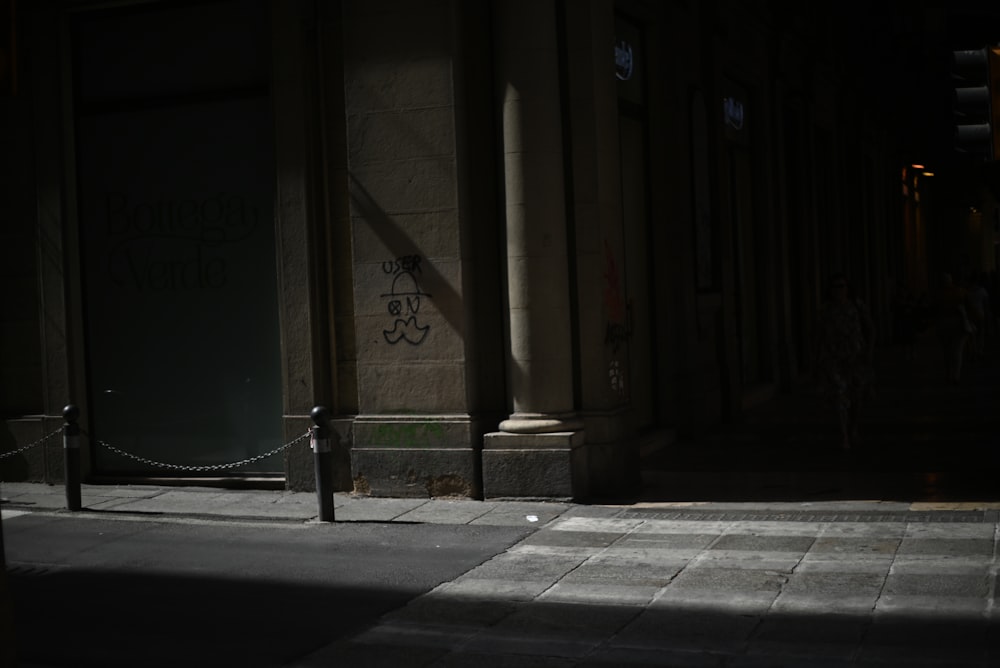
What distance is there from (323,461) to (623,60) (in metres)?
6.23

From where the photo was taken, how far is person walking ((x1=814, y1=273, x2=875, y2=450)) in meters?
14.6

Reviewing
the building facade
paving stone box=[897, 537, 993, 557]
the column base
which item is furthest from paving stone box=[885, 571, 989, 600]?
the building facade

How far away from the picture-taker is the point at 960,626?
720cm

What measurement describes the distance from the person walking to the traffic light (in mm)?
4700

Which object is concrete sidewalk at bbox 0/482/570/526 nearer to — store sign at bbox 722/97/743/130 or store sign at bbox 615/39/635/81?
store sign at bbox 615/39/635/81

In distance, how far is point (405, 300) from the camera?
1220cm

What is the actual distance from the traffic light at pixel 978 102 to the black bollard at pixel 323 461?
533 cm

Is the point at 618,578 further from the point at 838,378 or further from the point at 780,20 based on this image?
the point at 780,20

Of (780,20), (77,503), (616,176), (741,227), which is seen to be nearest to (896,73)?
(780,20)

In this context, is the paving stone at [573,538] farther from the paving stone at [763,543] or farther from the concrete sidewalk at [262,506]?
the paving stone at [763,543]

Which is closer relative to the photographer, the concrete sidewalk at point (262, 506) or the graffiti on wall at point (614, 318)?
the concrete sidewalk at point (262, 506)

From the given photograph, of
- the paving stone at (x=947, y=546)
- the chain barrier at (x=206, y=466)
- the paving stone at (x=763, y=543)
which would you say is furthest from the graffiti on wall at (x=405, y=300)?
the paving stone at (x=947, y=546)

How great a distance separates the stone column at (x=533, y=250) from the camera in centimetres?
1185

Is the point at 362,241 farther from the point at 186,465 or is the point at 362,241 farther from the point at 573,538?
the point at 573,538
